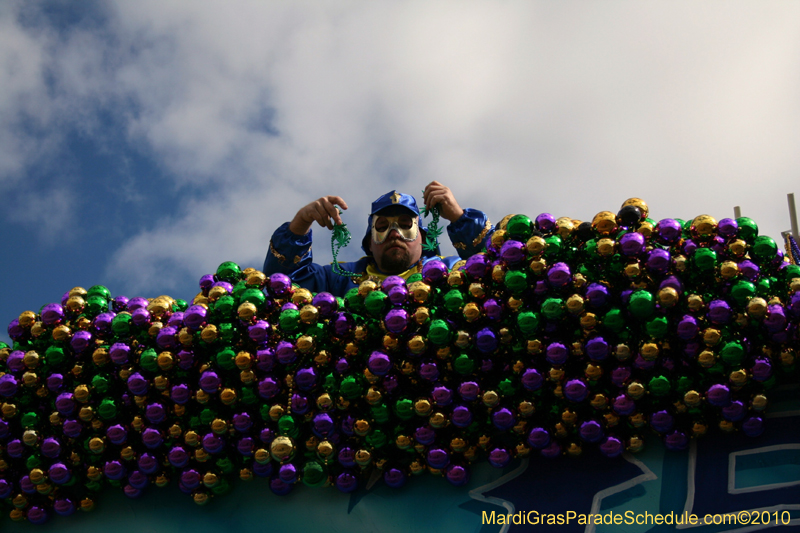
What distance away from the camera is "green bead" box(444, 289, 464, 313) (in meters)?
1.77

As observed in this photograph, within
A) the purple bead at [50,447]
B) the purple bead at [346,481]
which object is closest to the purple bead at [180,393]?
the purple bead at [50,447]

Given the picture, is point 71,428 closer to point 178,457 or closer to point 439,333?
point 178,457

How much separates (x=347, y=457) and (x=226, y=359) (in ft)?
1.58

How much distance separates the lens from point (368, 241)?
12.0ft

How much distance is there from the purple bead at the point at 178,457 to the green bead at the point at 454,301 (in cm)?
96

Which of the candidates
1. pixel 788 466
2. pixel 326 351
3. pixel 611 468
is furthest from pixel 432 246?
pixel 788 466

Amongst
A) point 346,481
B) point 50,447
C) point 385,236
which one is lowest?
point 346,481

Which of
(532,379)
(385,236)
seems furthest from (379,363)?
(385,236)

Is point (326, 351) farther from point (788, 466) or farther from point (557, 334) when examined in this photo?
point (788, 466)

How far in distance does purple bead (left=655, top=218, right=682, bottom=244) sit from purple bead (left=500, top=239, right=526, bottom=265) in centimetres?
41

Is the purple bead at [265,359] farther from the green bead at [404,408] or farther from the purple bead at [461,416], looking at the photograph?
the purple bead at [461,416]

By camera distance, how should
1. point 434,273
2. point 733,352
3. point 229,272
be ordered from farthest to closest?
point 229,272, point 434,273, point 733,352

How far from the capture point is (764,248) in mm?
1683

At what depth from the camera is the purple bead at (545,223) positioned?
183cm
